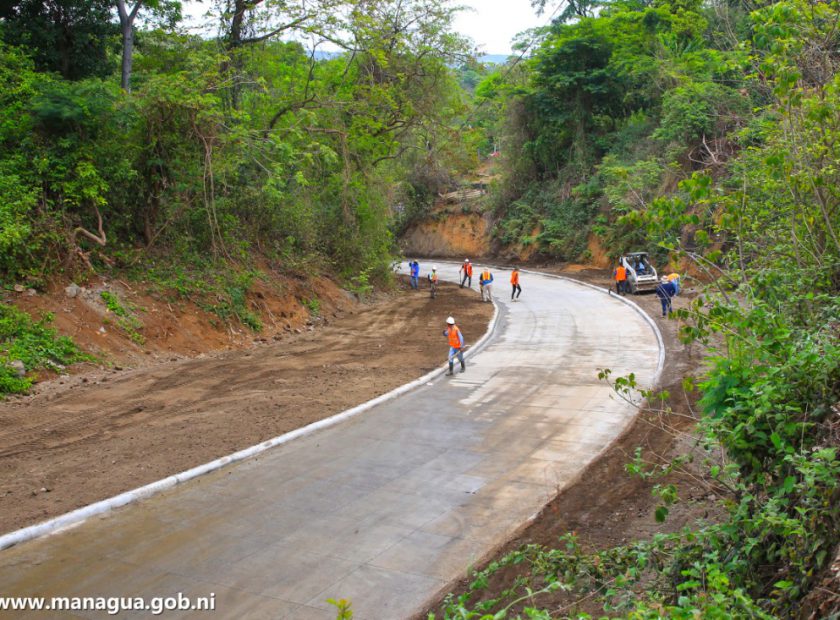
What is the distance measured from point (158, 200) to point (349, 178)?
11.1 m

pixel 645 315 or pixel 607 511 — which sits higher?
pixel 607 511

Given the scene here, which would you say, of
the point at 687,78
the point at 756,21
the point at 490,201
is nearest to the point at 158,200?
the point at 756,21

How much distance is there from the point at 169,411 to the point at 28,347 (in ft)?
15.3

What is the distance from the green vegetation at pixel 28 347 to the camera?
576 inches

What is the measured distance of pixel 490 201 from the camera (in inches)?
2116

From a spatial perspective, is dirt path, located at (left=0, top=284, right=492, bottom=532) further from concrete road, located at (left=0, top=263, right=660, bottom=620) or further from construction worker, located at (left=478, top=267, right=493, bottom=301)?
construction worker, located at (left=478, top=267, right=493, bottom=301)

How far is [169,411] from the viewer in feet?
44.5

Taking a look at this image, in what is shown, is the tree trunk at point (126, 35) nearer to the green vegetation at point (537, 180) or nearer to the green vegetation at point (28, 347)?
the green vegetation at point (537, 180)

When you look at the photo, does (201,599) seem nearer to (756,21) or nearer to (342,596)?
(342,596)

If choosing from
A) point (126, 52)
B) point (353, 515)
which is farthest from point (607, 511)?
point (126, 52)

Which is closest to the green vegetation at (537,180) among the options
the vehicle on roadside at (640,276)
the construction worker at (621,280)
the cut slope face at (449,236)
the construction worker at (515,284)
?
the vehicle on roadside at (640,276)

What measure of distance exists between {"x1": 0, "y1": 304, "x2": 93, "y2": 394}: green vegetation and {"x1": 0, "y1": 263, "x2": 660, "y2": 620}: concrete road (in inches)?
212

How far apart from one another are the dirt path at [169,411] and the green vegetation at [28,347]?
0.63m

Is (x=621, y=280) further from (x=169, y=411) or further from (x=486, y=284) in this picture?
(x=169, y=411)
